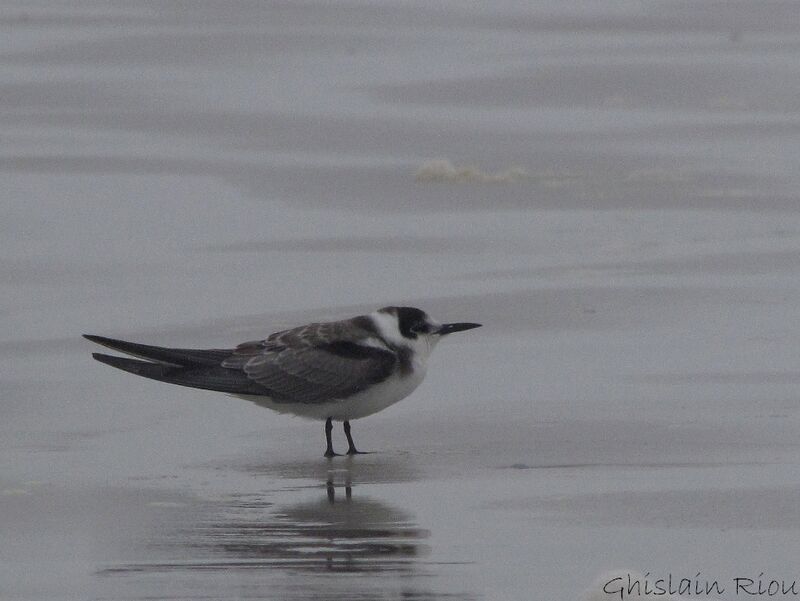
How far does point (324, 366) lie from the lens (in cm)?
664

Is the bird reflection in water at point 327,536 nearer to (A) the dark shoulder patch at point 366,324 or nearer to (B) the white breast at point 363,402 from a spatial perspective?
(B) the white breast at point 363,402

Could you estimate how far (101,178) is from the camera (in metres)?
12.1

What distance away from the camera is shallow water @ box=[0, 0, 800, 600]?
5.20 m

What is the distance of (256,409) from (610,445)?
161 cm

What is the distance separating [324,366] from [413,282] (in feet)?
9.13

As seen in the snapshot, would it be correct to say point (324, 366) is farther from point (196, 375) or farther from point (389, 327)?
point (196, 375)

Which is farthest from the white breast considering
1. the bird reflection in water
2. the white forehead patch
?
the bird reflection in water

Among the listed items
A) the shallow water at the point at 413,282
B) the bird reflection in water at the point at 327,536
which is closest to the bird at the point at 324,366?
the shallow water at the point at 413,282

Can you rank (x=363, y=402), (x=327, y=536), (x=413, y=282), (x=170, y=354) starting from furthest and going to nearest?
1. (x=413, y=282)
2. (x=170, y=354)
3. (x=363, y=402)
4. (x=327, y=536)

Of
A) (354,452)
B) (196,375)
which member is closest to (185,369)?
(196,375)

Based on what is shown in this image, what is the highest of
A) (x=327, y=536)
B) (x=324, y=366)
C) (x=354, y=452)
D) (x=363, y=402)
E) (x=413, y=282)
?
(x=413, y=282)

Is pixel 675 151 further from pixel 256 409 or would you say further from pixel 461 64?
pixel 256 409

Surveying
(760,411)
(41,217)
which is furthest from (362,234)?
(760,411)

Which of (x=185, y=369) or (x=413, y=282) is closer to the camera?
(x=185, y=369)
